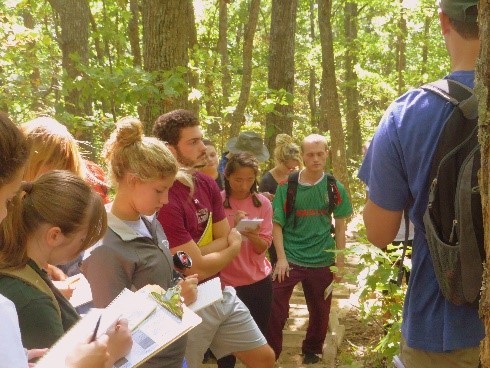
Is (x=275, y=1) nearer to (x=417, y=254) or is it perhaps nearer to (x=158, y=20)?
(x=158, y=20)

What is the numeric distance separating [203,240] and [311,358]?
2417 millimetres

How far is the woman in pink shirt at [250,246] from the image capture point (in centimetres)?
501

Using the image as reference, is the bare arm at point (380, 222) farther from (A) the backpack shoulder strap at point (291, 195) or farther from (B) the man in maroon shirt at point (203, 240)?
(A) the backpack shoulder strap at point (291, 195)

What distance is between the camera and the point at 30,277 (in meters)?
2.24

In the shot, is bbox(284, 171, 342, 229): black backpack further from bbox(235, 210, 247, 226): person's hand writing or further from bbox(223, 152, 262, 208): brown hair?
bbox(235, 210, 247, 226): person's hand writing

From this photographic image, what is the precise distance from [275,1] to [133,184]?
9.60 meters

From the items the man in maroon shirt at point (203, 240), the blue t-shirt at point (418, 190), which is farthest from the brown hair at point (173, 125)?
the blue t-shirt at point (418, 190)

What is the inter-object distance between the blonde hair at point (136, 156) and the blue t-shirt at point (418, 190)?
1272 mm

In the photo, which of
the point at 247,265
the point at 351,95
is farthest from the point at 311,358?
the point at 351,95

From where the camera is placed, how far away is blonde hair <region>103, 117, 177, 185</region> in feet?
10.7

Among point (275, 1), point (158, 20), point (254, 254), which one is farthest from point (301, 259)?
point (275, 1)

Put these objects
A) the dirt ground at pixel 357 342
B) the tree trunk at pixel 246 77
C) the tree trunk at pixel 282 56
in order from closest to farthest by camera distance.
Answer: the dirt ground at pixel 357 342, the tree trunk at pixel 246 77, the tree trunk at pixel 282 56

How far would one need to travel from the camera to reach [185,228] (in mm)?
3980

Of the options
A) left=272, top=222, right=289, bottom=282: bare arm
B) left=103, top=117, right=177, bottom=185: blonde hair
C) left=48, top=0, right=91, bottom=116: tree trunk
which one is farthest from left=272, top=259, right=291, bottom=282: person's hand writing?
left=48, top=0, right=91, bottom=116: tree trunk
